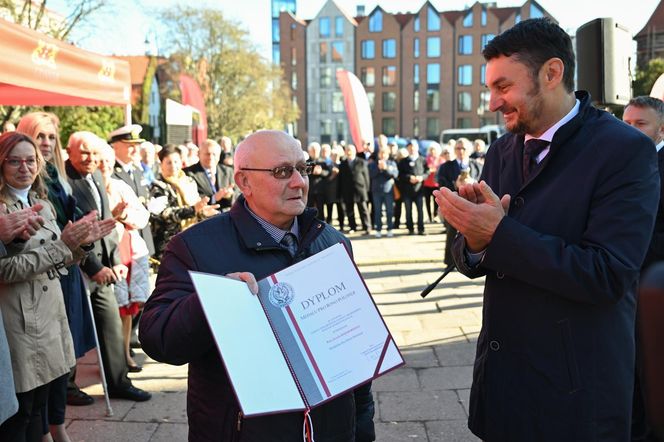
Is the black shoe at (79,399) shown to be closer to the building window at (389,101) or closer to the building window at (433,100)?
the building window at (433,100)

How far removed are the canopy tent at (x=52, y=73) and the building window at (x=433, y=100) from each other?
66.0m

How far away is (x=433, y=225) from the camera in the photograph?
15.4 metres

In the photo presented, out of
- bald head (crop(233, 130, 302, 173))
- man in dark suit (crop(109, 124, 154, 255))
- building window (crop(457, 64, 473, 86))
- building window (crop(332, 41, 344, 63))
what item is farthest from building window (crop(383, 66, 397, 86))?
bald head (crop(233, 130, 302, 173))

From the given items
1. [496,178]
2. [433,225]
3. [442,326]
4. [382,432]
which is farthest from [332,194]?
[496,178]

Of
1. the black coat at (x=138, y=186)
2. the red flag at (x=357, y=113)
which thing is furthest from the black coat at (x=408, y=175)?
the black coat at (x=138, y=186)

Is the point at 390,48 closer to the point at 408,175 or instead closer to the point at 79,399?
the point at 408,175

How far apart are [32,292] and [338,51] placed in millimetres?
73189

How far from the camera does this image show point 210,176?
7566mm

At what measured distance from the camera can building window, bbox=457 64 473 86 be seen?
69.7m

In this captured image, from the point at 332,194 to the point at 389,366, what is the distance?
1285cm

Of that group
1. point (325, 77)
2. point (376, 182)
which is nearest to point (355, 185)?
point (376, 182)

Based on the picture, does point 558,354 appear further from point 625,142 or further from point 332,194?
point 332,194

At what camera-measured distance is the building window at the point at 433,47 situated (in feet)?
231

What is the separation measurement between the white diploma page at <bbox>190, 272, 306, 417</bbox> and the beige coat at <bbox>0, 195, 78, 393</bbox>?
1861 millimetres
